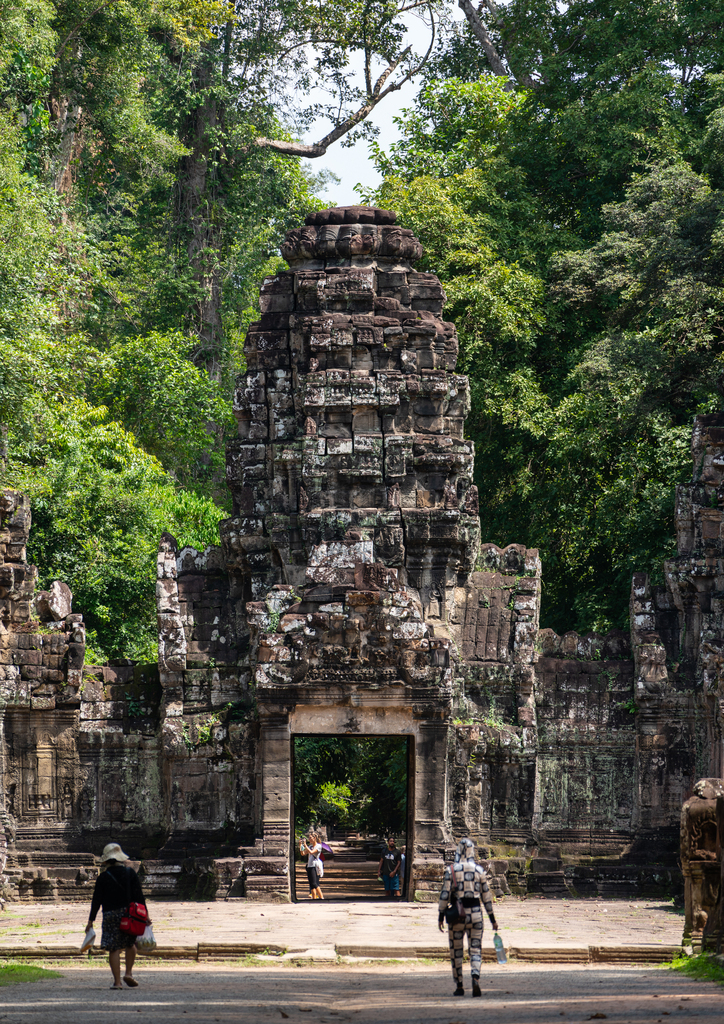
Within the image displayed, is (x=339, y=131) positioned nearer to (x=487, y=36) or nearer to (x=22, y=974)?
(x=487, y=36)

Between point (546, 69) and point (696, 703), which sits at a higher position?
point (546, 69)

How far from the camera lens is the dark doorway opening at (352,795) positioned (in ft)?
85.9

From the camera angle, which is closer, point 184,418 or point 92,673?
point 92,673

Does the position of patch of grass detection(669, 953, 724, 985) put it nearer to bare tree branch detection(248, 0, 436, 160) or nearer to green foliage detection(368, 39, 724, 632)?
green foliage detection(368, 39, 724, 632)

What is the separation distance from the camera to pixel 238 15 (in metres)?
37.8

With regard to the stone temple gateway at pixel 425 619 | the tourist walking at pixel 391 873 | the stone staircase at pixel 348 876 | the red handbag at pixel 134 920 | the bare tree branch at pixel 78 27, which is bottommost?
the stone staircase at pixel 348 876

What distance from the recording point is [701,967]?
37.8ft

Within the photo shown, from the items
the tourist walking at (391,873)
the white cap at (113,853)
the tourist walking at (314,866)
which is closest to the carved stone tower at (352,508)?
the tourist walking at (314,866)

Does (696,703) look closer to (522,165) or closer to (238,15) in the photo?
(522,165)

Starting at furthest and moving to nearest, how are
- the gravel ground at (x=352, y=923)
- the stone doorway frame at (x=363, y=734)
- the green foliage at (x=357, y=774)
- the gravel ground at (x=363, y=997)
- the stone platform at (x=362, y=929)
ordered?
the green foliage at (x=357, y=774) < the stone doorway frame at (x=363, y=734) < the gravel ground at (x=352, y=923) < the stone platform at (x=362, y=929) < the gravel ground at (x=363, y=997)

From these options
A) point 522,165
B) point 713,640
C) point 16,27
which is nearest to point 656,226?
point 522,165

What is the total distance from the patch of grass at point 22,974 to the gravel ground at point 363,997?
0.55 feet

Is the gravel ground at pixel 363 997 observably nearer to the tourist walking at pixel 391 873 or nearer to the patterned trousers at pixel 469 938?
the patterned trousers at pixel 469 938

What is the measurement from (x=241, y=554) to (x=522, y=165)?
48.2ft
